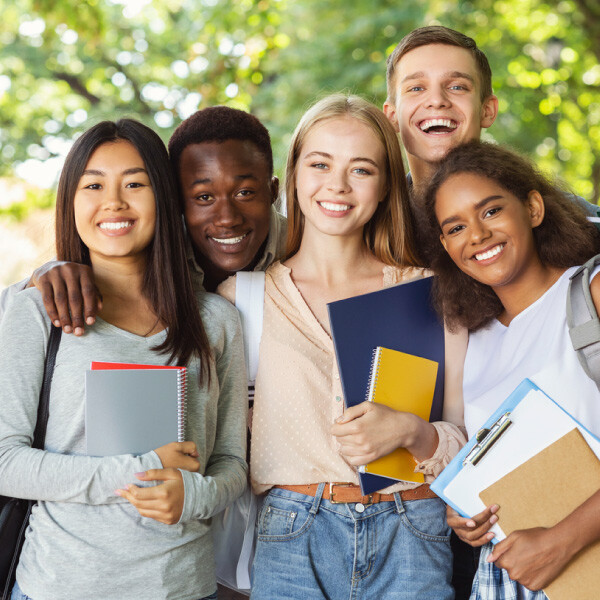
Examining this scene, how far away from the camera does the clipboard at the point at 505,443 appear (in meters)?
2.06

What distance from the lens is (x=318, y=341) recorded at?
8.24 feet

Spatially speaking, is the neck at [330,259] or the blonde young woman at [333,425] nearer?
the blonde young woman at [333,425]

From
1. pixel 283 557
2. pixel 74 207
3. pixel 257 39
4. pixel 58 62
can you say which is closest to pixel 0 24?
pixel 58 62

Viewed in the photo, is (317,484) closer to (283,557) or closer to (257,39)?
(283,557)

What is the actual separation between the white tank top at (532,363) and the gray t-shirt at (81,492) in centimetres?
82

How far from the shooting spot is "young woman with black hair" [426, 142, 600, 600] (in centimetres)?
213

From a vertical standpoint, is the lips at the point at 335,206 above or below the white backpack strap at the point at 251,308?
above

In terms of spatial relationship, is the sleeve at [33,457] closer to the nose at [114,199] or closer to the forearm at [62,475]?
the forearm at [62,475]

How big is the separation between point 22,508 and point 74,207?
917mm

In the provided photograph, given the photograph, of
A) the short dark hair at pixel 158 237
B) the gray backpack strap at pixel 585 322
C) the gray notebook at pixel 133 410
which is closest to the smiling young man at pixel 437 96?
the gray backpack strap at pixel 585 322

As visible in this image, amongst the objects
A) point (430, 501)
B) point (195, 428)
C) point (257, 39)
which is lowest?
point (430, 501)

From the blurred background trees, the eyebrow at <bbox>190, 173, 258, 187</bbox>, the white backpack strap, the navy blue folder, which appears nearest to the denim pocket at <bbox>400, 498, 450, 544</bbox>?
the navy blue folder

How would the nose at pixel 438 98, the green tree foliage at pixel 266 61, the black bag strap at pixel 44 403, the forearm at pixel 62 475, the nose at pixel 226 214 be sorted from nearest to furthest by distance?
the forearm at pixel 62 475 → the black bag strap at pixel 44 403 → the nose at pixel 226 214 → the nose at pixel 438 98 → the green tree foliage at pixel 266 61

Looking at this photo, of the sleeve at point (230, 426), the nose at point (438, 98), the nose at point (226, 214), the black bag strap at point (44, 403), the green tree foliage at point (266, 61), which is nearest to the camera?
the black bag strap at point (44, 403)
